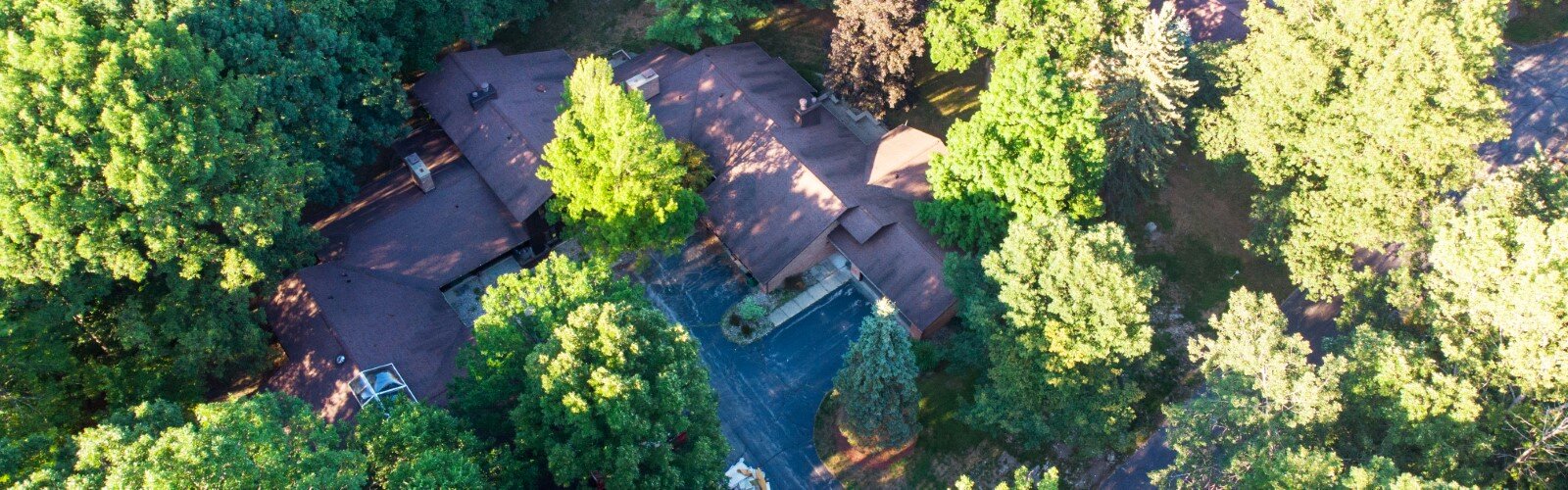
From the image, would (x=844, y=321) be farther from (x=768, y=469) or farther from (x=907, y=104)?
(x=907, y=104)

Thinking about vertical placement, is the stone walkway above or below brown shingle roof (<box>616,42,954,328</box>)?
below

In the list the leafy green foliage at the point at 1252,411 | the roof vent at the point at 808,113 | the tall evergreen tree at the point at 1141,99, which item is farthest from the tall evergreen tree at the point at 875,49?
the leafy green foliage at the point at 1252,411

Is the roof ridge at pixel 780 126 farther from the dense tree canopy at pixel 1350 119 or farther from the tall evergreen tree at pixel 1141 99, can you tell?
the dense tree canopy at pixel 1350 119

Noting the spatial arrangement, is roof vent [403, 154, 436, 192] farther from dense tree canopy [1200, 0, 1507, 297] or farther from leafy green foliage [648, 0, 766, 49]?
dense tree canopy [1200, 0, 1507, 297]

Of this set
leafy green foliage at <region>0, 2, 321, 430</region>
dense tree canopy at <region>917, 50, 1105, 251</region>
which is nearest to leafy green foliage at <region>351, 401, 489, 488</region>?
leafy green foliage at <region>0, 2, 321, 430</region>

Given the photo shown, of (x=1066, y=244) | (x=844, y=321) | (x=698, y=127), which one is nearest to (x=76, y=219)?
(x=698, y=127)

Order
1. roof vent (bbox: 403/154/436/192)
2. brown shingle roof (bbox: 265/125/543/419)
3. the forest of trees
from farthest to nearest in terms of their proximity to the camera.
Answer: roof vent (bbox: 403/154/436/192) → brown shingle roof (bbox: 265/125/543/419) → the forest of trees
